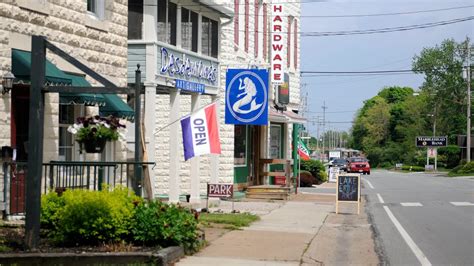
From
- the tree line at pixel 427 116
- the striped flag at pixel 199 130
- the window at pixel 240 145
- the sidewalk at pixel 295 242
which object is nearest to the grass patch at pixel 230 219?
the sidewalk at pixel 295 242

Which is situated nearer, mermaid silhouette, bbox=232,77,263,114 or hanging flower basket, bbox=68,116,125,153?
hanging flower basket, bbox=68,116,125,153

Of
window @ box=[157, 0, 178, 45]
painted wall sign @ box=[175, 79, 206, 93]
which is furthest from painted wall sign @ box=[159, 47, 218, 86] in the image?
window @ box=[157, 0, 178, 45]

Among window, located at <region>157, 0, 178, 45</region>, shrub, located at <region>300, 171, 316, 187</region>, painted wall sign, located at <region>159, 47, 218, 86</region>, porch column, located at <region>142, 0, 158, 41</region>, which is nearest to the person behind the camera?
porch column, located at <region>142, 0, 158, 41</region>

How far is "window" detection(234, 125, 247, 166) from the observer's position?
28109 millimetres

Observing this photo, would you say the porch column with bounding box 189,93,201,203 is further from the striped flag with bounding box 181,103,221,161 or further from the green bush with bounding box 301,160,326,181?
the green bush with bounding box 301,160,326,181

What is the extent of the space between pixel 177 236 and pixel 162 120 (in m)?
13.6

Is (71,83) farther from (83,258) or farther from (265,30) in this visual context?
(265,30)

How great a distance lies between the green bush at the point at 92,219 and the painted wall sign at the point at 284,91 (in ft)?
70.7

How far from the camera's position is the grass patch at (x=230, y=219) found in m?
16.0

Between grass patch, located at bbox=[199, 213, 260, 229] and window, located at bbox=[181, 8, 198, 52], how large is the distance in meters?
5.76

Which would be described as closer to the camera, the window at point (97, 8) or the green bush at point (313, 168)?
the window at point (97, 8)

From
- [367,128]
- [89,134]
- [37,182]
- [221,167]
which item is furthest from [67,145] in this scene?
[367,128]

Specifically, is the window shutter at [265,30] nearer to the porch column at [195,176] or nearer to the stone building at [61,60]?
the porch column at [195,176]

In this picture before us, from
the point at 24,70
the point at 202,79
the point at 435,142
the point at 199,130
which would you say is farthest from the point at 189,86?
the point at 435,142
